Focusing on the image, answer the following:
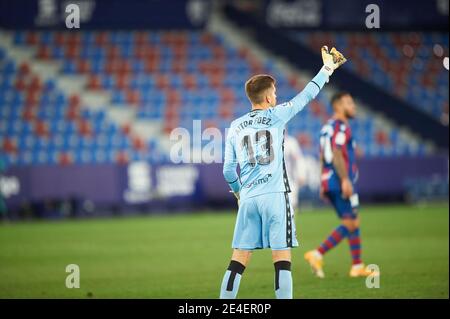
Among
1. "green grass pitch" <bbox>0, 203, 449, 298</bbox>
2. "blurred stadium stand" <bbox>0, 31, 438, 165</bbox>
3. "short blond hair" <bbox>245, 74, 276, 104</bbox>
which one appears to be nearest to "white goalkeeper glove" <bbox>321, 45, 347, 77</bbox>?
"short blond hair" <bbox>245, 74, 276, 104</bbox>

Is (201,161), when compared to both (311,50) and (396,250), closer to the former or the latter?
(311,50)

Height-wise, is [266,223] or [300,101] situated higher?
[300,101]

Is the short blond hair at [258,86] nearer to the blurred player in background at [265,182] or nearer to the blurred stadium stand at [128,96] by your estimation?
the blurred player in background at [265,182]

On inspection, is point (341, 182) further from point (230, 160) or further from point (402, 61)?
point (402, 61)

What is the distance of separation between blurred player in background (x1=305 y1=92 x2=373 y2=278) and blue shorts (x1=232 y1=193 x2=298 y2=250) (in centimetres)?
376

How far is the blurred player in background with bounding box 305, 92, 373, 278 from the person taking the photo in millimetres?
11836

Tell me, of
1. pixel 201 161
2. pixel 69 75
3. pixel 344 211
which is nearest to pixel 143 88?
pixel 69 75

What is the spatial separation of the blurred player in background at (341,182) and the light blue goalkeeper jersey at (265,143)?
12.7 ft

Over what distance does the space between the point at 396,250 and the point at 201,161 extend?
10.5m

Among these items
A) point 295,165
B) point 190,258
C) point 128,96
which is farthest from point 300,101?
point 128,96

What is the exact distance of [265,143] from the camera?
804 cm

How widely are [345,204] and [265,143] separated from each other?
4293mm

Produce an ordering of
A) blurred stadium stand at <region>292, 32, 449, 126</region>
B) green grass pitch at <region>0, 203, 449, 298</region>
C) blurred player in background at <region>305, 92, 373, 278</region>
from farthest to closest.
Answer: blurred stadium stand at <region>292, 32, 449, 126</region> < blurred player in background at <region>305, 92, 373, 278</region> < green grass pitch at <region>0, 203, 449, 298</region>

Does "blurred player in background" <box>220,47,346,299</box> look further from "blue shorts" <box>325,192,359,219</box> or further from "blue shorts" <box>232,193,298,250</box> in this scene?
"blue shorts" <box>325,192,359,219</box>
